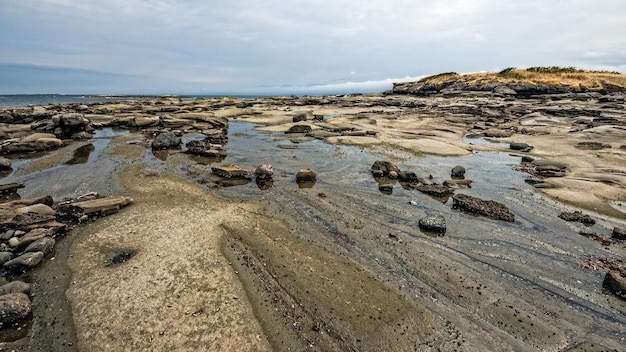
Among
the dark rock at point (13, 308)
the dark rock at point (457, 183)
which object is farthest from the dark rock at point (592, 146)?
the dark rock at point (13, 308)

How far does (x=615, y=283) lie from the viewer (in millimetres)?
10211

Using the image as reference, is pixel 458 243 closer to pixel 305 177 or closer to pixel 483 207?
pixel 483 207

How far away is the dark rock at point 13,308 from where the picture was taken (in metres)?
8.21

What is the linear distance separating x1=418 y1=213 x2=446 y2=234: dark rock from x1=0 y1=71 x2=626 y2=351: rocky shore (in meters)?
0.08

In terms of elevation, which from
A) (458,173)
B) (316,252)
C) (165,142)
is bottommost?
(316,252)

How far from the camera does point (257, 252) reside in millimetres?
12125

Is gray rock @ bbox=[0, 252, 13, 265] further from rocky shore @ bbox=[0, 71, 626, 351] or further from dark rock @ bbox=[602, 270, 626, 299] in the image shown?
dark rock @ bbox=[602, 270, 626, 299]

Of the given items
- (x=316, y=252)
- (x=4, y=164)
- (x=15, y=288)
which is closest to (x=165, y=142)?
(x=4, y=164)

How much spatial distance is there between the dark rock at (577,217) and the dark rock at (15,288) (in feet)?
79.2

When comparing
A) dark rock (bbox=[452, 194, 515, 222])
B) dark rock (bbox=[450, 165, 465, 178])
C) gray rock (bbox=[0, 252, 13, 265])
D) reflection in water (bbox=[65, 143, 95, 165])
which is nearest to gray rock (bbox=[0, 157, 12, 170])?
reflection in water (bbox=[65, 143, 95, 165])

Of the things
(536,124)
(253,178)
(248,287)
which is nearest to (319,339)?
(248,287)

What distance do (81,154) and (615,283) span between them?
3962 cm

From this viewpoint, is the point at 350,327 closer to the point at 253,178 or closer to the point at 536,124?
the point at 253,178

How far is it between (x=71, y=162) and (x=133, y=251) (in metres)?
20.6
